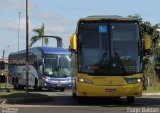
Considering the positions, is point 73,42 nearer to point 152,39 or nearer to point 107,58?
point 107,58

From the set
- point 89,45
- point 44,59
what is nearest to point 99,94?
point 89,45

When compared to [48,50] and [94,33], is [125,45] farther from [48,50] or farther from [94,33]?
[48,50]

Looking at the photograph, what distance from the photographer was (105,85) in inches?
917

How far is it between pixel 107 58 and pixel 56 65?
19089 mm

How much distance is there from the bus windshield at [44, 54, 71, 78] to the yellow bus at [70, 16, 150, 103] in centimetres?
1861

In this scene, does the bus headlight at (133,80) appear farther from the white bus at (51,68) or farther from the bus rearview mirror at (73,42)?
the white bus at (51,68)

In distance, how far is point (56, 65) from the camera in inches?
1672

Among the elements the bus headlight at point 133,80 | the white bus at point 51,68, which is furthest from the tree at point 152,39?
the bus headlight at point 133,80

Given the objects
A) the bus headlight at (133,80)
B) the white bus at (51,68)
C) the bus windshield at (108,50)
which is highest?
the bus windshield at (108,50)

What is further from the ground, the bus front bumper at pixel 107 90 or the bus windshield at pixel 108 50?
the bus windshield at pixel 108 50

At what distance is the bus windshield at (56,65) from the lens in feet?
139

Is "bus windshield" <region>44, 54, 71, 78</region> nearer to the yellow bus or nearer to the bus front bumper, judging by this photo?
the yellow bus

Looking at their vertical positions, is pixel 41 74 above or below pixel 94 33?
below

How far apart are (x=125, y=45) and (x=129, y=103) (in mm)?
3277
